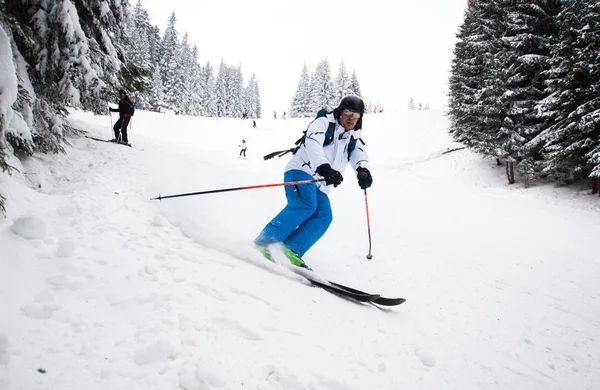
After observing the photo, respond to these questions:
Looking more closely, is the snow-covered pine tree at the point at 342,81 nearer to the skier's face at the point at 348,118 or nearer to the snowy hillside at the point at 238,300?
the snowy hillside at the point at 238,300

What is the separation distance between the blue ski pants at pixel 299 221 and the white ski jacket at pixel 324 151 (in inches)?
6.5

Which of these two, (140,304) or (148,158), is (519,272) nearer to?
(140,304)

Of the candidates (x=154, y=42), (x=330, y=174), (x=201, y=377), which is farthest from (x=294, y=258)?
(x=154, y=42)

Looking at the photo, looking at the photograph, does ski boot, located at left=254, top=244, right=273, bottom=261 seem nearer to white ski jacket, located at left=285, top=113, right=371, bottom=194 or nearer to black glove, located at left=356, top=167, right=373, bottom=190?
white ski jacket, located at left=285, top=113, right=371, bottom=194

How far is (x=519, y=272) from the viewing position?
466 centimetres

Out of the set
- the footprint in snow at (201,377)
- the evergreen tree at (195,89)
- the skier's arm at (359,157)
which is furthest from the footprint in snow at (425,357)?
the evergreen tree at (195,89)

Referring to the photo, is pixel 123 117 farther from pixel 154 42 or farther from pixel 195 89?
pixel 195 89

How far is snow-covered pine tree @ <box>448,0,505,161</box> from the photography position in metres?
13.1

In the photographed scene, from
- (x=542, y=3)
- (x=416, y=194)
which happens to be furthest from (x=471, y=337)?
(x=542, y=3)

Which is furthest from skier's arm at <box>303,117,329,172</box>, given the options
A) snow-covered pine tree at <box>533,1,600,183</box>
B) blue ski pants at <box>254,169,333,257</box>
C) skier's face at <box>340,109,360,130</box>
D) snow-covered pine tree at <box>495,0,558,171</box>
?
snow-covered pine tree at <box>495,0,558,171</box>

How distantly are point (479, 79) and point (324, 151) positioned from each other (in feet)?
57.1

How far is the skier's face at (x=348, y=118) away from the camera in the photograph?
148 inches

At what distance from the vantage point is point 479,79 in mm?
16641

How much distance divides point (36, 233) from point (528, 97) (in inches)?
677
